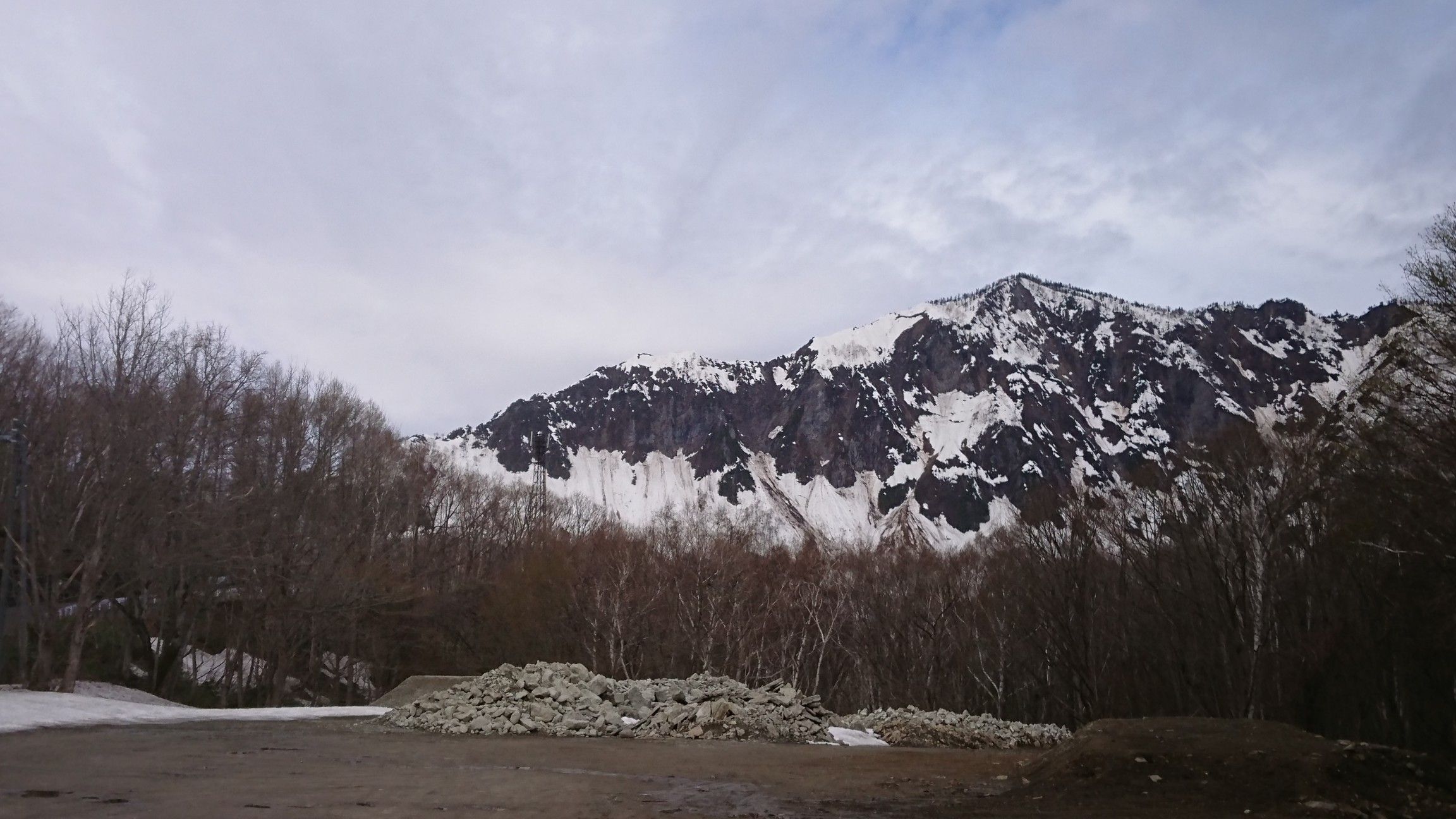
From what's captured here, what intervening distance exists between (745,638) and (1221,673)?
24596 millimetres

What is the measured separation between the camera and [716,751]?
20141mm

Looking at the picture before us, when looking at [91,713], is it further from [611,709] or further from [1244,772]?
[1244,772]

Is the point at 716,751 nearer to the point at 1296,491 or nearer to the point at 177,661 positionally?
the point at 1296,491

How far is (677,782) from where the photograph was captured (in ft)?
46.8

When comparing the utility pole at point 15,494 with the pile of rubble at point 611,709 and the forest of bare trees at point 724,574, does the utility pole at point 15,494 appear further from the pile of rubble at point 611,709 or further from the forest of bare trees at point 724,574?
the pile of rubble at point 611,709

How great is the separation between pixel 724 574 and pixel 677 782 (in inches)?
1598

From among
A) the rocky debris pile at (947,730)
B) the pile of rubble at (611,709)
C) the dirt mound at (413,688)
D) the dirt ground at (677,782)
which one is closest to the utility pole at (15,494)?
the dirt ground at (677,782)

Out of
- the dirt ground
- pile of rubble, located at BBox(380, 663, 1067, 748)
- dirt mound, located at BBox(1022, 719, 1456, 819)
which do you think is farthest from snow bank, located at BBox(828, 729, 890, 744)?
dirt mound, located at BBox(1022, 719, 1456, 819)

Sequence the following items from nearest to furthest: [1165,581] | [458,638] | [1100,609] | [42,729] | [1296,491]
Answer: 1. [42,729]
2. [1296,491]
3. [1165,581]
4. [1100,609]
5. [458,638]

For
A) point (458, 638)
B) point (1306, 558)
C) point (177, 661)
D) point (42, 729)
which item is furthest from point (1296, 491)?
point (177, 661)

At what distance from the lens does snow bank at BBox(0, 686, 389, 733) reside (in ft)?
66.2

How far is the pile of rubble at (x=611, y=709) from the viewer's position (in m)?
24.7

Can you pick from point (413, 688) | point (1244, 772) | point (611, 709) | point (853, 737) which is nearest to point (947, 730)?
point (853, 737)

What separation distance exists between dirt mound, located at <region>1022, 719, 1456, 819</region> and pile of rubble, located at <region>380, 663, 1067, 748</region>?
1240 centimetres
